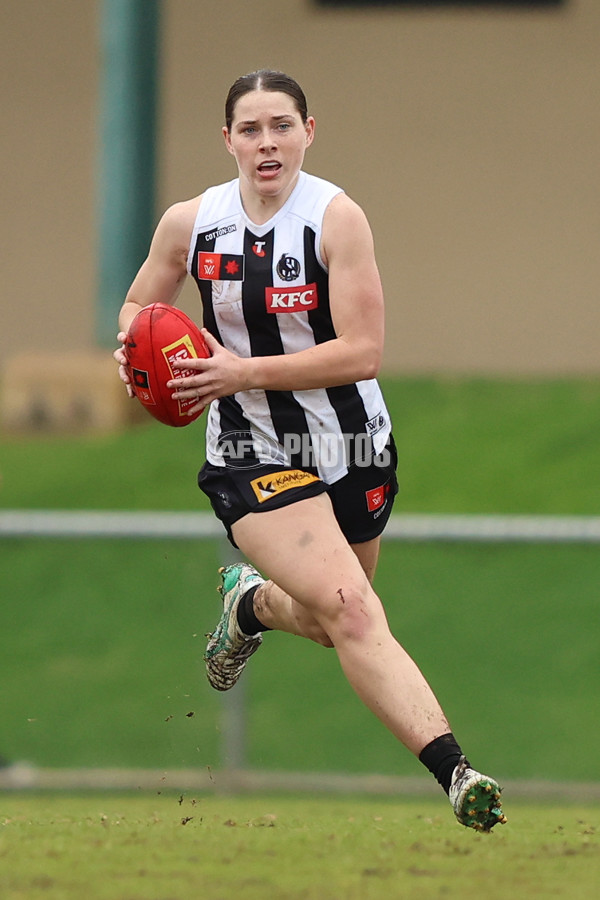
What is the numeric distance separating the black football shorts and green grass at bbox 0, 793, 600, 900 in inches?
37.2

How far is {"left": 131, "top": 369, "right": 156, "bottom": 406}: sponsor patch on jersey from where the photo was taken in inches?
185

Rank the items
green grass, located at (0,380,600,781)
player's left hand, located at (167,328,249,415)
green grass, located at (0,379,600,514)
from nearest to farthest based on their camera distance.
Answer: player's left hand, located at (167,328,249,415) < green grass, located at (0,380,600,781) < green grass, located at (0,379,600,514)

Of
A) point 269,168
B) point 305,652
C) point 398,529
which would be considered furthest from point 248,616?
point 305,652

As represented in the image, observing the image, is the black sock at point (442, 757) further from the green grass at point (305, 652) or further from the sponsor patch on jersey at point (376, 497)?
the green grass at point (305, 652)

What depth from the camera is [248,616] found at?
5578 mm

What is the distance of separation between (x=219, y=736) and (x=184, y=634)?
725 mm

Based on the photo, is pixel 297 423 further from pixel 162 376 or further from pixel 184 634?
pixel 184 634

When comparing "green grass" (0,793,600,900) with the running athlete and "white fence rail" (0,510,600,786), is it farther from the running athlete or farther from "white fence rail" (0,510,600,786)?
"white fence rail" (0,510,600,786)

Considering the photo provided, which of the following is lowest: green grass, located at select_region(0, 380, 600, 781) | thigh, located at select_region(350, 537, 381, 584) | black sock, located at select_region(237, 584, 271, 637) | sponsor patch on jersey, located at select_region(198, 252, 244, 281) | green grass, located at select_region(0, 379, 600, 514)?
green grass, located at select_region(0, 380, 600, 781)

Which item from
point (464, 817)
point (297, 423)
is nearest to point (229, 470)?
point (297, 423)

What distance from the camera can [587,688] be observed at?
830cm

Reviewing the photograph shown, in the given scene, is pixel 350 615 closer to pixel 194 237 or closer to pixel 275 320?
pixel 275 320

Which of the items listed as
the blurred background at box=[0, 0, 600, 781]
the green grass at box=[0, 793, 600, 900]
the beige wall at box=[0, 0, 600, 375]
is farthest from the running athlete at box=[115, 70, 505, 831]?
the beige wall at box=[0, 0, 600, 375]

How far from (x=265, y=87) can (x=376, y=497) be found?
1327mm
